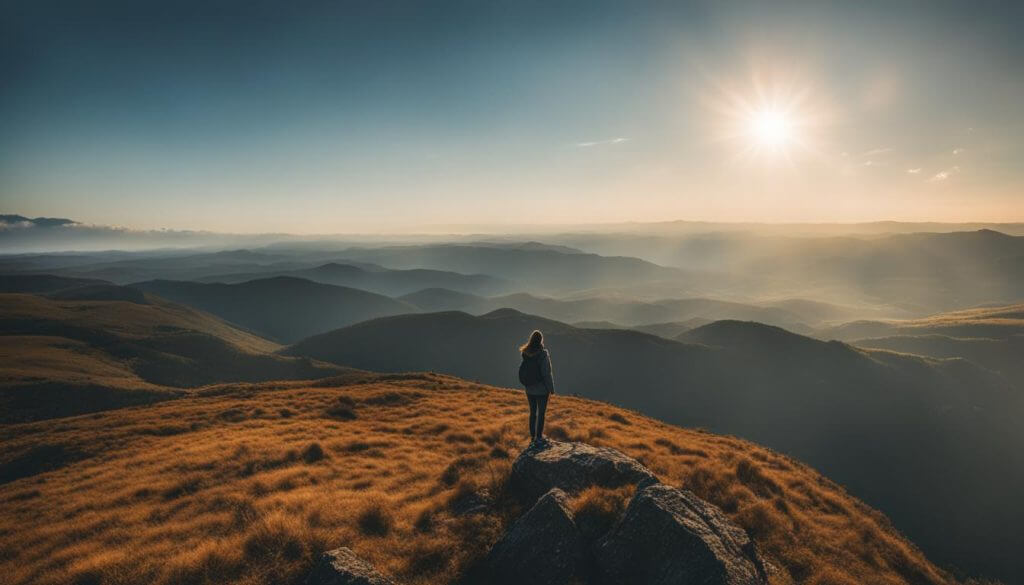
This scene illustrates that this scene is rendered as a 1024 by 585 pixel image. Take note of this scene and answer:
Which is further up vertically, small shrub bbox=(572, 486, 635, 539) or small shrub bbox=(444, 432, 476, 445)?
small shrub bbox=(572, 486, 635, 539)

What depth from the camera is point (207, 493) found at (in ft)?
42.8

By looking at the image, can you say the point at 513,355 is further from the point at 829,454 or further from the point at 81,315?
the point at 81,315

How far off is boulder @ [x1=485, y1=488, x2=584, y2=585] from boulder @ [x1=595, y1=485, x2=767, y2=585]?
Result: 59 cm

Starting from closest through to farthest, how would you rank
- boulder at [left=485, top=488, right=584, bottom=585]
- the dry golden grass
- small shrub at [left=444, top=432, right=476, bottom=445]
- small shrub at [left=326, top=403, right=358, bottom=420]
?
boulder at [left=485, top=488, right=584, bottom=585], the dry golden grass, small shrub at [left=444, top=432, right=476, bottom=445], small shrub at [left=326, top=403, right=358, bottom=420]

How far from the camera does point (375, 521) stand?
9.98m

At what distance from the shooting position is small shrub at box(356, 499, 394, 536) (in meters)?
9.59

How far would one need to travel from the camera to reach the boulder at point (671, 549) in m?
7.21

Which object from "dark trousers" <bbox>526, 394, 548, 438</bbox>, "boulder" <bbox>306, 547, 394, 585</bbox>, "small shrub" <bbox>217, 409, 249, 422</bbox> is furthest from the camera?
"small shrub" <bbox>217, 409, 249, 422</bbox>

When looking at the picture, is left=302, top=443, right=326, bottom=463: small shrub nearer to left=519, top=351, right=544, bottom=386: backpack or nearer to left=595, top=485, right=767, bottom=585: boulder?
left=519, top=351, right=544, bottom=386: backpack

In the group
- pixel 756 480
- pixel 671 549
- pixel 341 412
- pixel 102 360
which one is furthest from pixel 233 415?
pixel 102 360

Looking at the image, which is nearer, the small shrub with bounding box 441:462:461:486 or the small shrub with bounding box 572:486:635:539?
the small shrub with bounding box 572:486:635:539

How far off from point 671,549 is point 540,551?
2.43 metres

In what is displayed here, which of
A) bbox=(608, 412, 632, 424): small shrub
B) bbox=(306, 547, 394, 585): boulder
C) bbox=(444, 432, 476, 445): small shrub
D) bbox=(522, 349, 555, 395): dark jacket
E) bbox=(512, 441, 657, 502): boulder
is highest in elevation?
bbox=(522, 349, 555, 395): dark jacket

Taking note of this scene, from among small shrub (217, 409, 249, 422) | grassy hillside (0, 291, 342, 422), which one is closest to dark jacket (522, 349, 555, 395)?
small shrub (217, 409, 249, 422)
